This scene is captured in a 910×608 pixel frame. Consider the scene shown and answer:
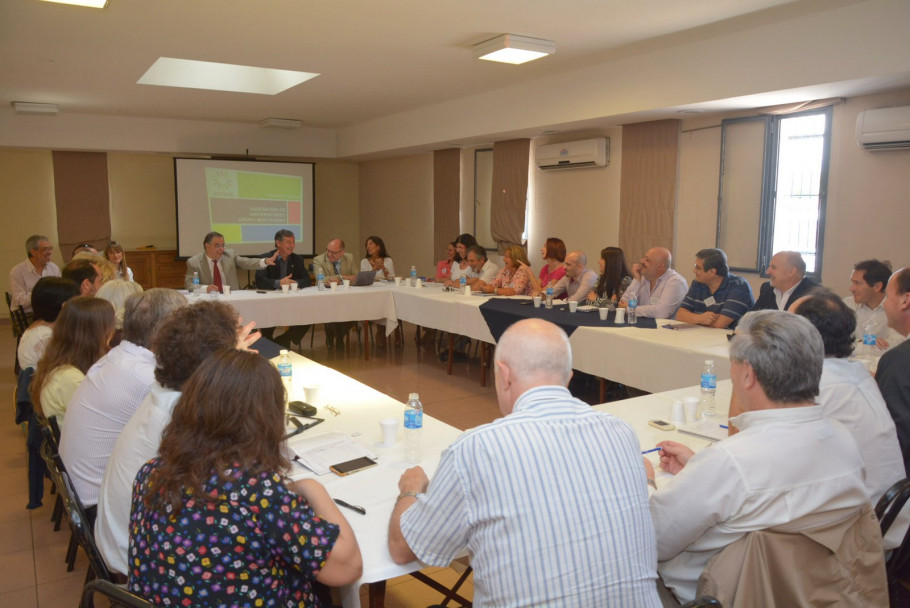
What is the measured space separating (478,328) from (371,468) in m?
3.62

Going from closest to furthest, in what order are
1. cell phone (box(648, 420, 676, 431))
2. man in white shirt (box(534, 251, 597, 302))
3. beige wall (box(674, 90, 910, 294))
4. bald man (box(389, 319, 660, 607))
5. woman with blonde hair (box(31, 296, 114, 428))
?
bald man (box(389, 319, 660, 607)) < cell phone (box(648, 420, 676, 431)) < woman with blonde hair (box(31, 296, 114, 428)) < beige wall (box(674, 90, 910, 294)) < man in white shirt (box(534, 251, 597, 302))

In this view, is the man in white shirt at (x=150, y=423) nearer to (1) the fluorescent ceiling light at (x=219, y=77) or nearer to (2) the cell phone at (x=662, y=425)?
(2) the cell phone at (x=662, y=425)

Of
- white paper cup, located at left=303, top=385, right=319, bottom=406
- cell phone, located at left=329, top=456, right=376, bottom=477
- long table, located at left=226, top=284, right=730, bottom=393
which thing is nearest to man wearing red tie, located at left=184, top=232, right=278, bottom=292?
long table, located at left=226, top=284, right=730, bottom=393

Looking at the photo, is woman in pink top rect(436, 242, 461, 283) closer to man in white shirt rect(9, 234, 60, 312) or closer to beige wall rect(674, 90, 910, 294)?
beige wall rect(674, 90, 910, 294)

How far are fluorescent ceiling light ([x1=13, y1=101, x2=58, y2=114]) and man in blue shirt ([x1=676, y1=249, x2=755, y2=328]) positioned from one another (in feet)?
25.0

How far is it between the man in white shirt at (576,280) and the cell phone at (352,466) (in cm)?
378

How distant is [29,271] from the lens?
20.7 feet

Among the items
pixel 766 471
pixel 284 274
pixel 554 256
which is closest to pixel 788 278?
pixel 554 256

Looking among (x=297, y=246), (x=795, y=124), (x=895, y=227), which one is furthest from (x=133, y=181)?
(x=895, y=227)

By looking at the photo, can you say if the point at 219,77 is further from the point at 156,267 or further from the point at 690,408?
the point at 690,408

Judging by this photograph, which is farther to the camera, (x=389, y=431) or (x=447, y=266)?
(x=447, y=266)

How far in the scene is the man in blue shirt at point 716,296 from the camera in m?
4.51

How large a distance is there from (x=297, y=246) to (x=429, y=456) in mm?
8772

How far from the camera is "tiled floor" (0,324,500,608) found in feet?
8.80
